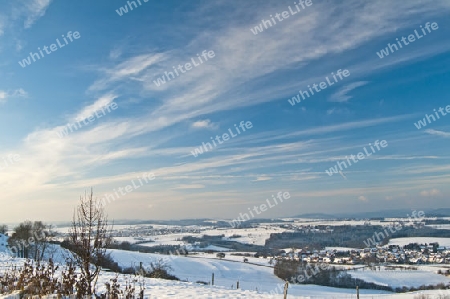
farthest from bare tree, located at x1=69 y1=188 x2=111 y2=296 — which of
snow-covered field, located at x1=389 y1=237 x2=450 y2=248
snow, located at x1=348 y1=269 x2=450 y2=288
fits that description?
snow-covered field, located at x1=389 y1=237 x2=450 y2=248

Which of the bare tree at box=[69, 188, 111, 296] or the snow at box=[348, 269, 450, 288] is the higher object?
the bare tree at box=[69, 188, 111, 296]

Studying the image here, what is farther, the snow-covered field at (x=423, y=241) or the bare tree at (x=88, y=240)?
the snow-covered field at (x=423, y=241)

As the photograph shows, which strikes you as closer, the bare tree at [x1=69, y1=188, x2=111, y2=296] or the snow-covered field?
the bare tree at [x1=69, y1=188, x2=111, y2=296]

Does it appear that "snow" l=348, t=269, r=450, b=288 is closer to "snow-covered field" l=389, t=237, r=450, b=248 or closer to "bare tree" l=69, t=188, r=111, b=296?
"snow-covered field" l=389, t=237, r=450, b=248

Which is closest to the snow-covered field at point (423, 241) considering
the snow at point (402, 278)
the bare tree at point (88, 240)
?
the snow at point (402, 278)

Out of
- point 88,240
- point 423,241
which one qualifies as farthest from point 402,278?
point 88,240

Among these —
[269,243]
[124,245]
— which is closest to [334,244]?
[269,243]

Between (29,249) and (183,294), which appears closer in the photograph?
(183,294)

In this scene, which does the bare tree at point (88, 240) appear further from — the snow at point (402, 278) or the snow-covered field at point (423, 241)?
the snow-covered field at point (423, 241)

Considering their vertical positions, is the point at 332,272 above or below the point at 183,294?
below

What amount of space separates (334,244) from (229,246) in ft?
125

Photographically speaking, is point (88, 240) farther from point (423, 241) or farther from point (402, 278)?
point (423, 241)

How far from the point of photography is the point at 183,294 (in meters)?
13.1

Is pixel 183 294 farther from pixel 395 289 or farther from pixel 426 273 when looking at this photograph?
pixel 426 273
